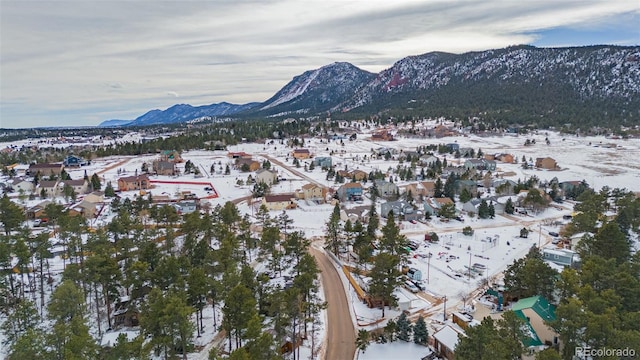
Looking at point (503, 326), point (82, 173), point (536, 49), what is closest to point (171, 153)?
point (82, 173)

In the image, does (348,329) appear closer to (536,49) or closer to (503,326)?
(503,326)

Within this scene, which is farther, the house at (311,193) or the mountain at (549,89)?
the mountain at (549,89)

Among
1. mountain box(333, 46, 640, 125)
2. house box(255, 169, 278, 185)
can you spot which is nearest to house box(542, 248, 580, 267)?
house box(255, 169, 278, 185)

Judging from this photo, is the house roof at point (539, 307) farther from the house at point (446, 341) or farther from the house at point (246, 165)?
the house at point (246, 165)

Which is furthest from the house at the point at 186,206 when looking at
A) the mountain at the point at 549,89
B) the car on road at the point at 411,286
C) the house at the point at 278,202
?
the mountain at the point at 549,89

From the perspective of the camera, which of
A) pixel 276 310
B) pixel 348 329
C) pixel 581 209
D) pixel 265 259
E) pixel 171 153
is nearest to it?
pixel 276 310

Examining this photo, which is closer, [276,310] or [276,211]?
[276,310]

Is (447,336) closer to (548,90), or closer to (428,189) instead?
(428,189)
